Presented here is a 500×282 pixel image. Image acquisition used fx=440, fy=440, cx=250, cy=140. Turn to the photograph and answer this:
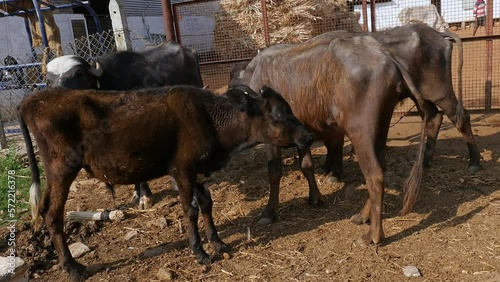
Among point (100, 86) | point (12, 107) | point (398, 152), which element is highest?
point (100, 86)

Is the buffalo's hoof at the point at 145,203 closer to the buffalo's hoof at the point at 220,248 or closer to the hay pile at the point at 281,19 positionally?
the buffalo's hoof at the point at 220,248

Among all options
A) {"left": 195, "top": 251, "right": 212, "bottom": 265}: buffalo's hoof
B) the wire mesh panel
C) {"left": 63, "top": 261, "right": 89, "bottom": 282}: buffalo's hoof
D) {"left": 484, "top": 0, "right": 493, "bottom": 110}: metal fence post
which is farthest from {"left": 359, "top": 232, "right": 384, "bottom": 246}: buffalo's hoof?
the wire mesh panel

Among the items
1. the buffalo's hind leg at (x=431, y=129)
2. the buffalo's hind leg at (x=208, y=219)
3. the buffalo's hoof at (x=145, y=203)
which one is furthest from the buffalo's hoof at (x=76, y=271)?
the buffalo's hind leg at (x=431, y=129)

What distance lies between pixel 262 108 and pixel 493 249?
2.44m

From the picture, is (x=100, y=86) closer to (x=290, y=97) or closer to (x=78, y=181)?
(x=78, y=181)

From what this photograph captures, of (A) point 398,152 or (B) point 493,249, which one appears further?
(A) point 398,152

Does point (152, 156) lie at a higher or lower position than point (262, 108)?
lower

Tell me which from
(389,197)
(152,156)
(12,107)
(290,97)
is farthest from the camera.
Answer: (12,107)

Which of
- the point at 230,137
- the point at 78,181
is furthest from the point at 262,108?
the point at 78,181

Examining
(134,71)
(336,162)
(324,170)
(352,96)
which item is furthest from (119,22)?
(352,96)

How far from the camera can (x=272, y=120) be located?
4.16 metres

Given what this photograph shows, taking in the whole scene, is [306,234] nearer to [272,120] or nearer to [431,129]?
[272,120]

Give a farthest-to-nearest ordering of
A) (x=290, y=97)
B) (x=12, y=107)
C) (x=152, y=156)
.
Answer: (x=12, y=107), (x=290, y=97), (x=152, y=156)

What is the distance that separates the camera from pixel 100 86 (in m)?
6.14
